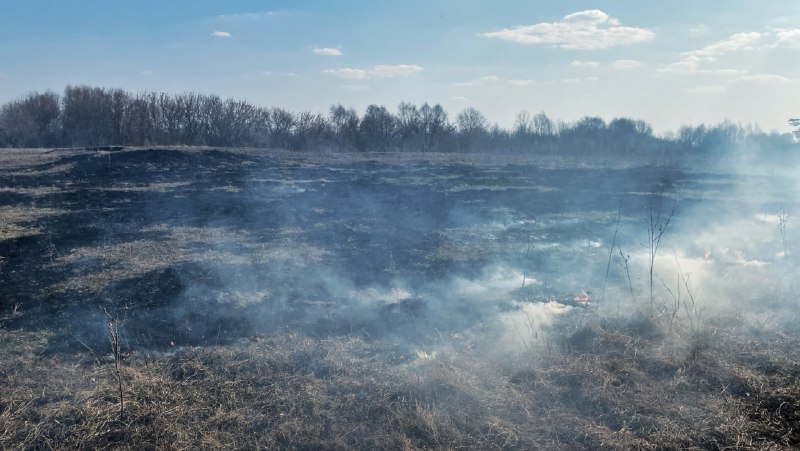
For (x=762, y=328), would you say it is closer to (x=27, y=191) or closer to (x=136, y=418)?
(x=136, y=418)

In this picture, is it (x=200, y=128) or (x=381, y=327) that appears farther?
(x=200, y=128)

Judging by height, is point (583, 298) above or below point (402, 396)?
above

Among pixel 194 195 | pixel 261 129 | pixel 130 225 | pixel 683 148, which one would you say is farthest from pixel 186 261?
pixel 683 148

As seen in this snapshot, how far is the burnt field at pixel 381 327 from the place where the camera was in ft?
14.5

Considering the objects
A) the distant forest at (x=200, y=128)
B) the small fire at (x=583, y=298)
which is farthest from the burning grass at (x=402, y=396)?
the distant forest at (x=200, y=128)

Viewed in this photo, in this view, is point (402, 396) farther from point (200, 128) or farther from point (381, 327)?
point (200, 128)

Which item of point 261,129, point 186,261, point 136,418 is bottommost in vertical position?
point 136,418

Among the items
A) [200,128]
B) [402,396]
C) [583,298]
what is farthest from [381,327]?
[200,128]

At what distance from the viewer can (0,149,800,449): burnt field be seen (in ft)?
14.5

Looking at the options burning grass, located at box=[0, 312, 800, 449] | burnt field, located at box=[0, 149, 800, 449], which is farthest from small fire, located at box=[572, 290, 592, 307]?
burning grass, located at box=[0, 312, 800, 449]

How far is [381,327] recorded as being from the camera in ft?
20.5

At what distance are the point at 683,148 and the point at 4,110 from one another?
2110 inches

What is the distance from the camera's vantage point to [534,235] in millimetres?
10805

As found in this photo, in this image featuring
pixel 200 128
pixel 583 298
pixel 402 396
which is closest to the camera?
pixel 402 396
